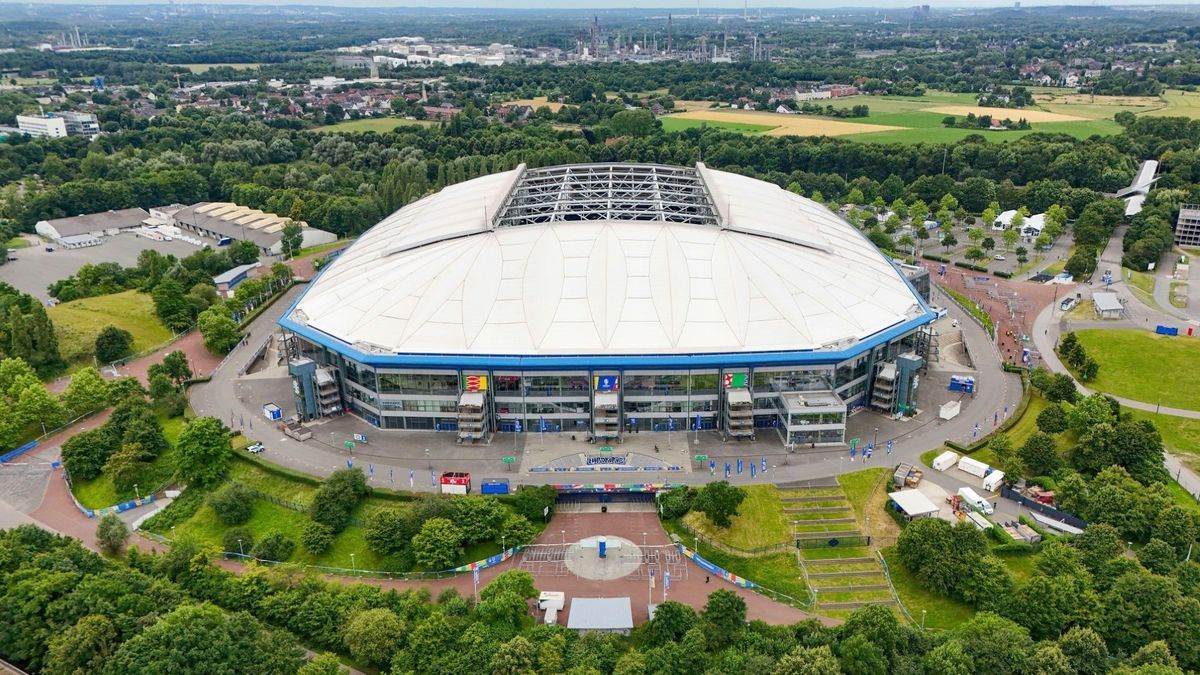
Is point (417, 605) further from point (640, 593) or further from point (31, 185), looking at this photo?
point (31, 185)

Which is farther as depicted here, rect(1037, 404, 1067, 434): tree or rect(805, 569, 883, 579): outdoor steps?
rect(1037, 404, 1067, 434): tree

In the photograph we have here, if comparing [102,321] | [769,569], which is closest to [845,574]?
[769,569]

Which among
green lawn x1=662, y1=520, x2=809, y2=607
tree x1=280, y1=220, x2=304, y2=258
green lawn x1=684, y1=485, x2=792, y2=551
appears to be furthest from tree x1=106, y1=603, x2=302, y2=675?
tree x1=280, y1=220, x2=304, y2=258

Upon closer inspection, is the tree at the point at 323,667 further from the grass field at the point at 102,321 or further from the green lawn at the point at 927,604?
the grass field at the point at 102,321

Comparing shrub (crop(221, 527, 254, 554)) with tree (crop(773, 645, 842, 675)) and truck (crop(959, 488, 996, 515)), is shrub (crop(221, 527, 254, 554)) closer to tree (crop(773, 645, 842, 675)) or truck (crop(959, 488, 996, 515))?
tree (crop(773, 645, 842, 675))

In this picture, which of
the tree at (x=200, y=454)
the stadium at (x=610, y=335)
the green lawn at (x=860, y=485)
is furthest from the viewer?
the stadium at (x=610, y=335)

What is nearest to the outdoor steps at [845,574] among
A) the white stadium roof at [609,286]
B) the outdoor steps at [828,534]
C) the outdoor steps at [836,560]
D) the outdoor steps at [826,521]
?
the outdoor steps at [836,560]

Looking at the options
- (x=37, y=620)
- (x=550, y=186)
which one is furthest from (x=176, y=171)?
(x=37, y=620)
